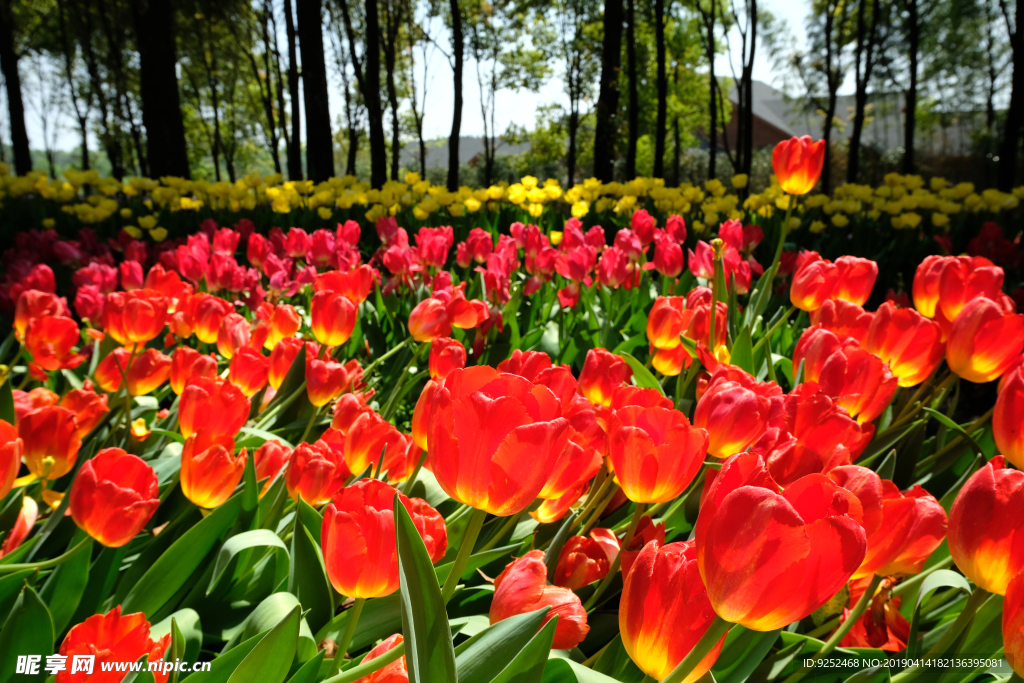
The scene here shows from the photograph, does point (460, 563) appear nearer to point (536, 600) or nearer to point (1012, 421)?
point (536, 600)

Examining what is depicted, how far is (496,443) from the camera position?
0.61m

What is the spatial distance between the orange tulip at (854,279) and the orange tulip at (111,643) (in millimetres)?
1549

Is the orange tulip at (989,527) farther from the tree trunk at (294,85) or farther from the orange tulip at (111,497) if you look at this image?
the tree trunk at (294,85)

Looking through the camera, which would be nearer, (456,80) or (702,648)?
(702,648)

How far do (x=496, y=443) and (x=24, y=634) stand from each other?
0.64 meters

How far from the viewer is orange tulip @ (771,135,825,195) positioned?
195 centimetres

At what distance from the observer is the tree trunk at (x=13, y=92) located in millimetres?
13992

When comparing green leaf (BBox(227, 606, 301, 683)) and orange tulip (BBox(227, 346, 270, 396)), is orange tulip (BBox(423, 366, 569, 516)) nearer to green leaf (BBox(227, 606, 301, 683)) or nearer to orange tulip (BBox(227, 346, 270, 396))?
green leaf (BBox(227, 606, 301, 683))

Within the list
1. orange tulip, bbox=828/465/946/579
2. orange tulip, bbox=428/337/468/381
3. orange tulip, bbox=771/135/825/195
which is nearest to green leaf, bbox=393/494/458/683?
orange tulip, bbox=828/465/946/579

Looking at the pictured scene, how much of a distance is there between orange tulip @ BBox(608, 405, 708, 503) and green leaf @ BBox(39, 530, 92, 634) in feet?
2.63

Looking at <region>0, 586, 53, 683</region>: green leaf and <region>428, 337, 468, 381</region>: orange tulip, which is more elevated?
<region>428, 337, 468, 381</region>: orange tulip

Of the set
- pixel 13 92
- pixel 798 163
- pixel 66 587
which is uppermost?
pixel 13 92

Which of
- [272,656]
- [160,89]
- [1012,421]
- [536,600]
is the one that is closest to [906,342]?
[1012,421]

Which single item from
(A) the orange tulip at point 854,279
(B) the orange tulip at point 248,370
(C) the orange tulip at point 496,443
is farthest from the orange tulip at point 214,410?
(A) the orange tulip at point 854,279
